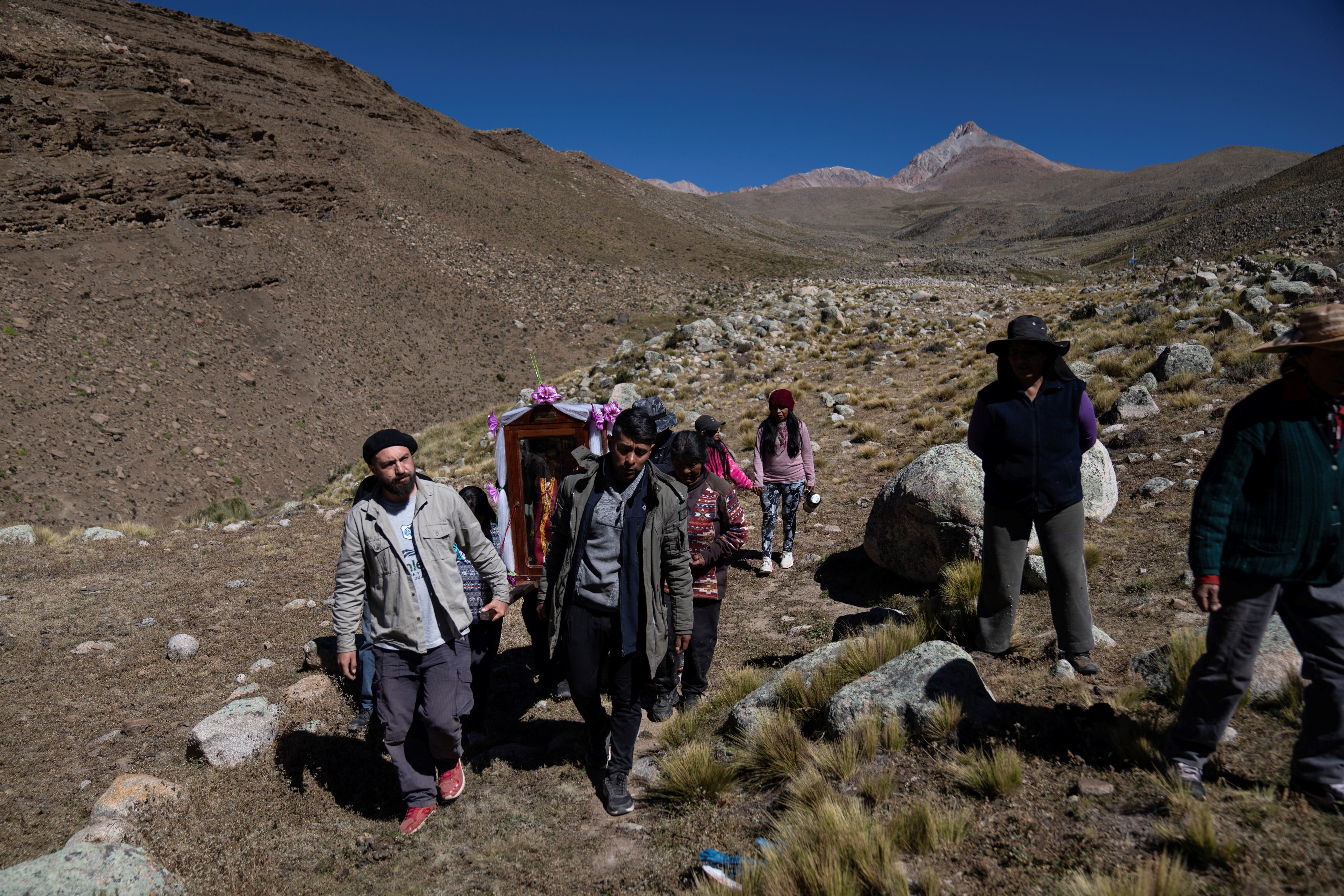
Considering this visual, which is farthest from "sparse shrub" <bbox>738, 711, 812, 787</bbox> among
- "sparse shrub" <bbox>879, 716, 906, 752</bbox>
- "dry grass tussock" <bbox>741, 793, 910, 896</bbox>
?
"dry grass tussock" <bbox>741, 793, 910, 896</bbox>

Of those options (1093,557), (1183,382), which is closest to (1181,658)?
(1093,557)

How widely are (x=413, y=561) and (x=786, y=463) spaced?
13.9ft

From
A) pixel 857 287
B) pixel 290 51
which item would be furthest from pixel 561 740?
pixel 290 51

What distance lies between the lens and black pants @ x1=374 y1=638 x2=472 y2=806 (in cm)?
349

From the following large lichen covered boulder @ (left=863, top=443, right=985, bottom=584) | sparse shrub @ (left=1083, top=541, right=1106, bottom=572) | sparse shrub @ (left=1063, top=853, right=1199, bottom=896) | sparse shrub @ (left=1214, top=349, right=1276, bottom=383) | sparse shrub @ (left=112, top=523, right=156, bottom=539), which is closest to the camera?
sparse shrub @ (left=1063, top=853, right=1199, bottom=896)

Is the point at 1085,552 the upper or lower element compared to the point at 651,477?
lower

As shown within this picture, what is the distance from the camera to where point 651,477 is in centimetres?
347

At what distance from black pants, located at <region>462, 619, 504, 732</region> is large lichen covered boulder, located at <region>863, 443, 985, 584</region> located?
3826 millimetres

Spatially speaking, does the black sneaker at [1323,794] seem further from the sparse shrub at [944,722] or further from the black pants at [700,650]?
the black pants at [700,650]

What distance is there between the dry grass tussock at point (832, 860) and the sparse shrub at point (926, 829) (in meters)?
0.05

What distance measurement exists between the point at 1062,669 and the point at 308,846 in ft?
13.9

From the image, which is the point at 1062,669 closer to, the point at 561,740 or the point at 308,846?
the point at 561,740

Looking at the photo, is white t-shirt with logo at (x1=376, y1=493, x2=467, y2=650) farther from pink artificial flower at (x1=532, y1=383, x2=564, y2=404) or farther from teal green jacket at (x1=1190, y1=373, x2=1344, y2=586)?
teal green jacket at (x1=1190, y1=373, x2=1344, y2=586)

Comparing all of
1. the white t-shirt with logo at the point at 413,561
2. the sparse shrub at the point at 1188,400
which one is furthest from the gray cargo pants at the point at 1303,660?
the sparse shrub at the point at 1188,400
